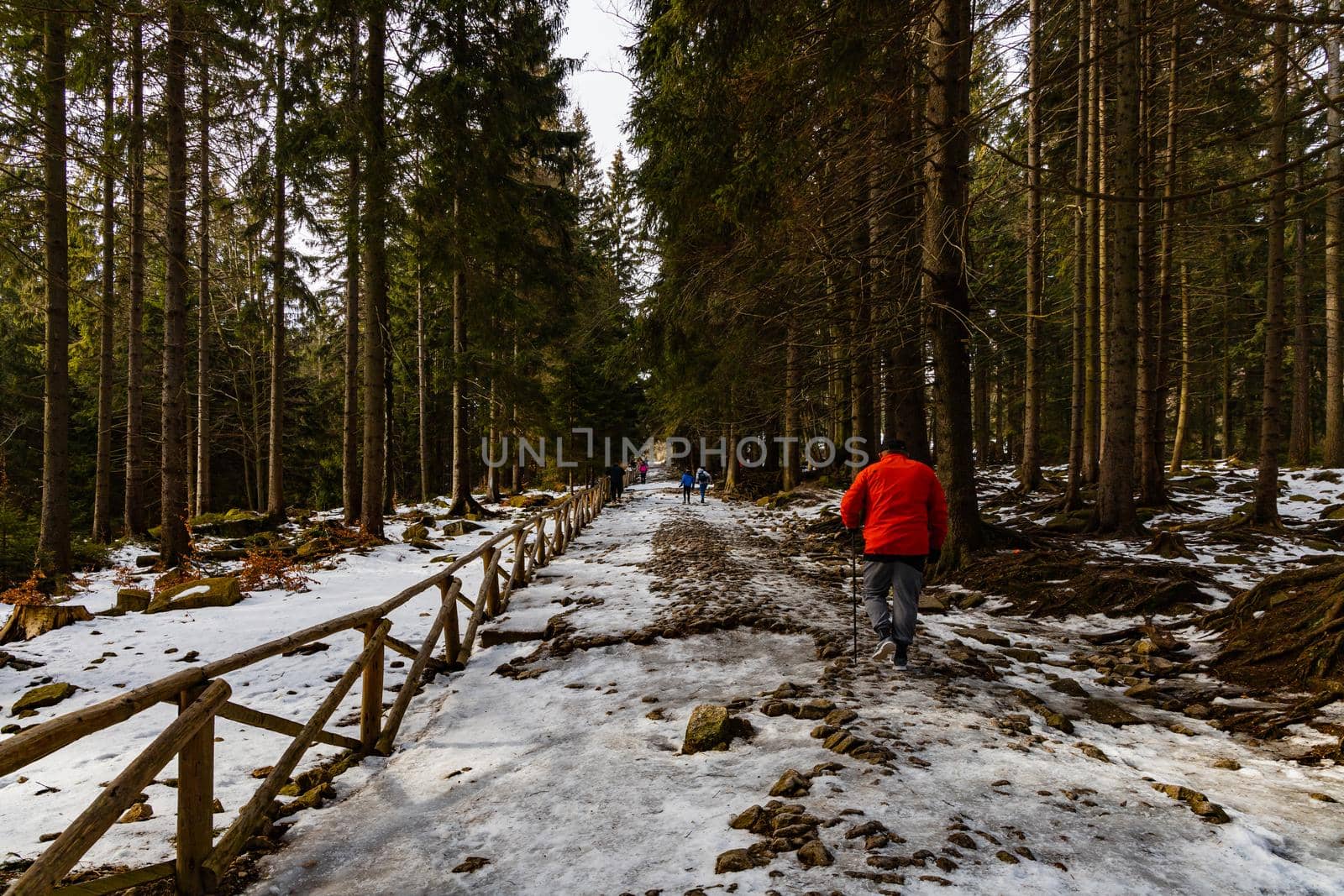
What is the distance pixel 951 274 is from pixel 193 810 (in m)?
8.51

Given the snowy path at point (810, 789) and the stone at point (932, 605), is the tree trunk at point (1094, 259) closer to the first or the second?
the stone at point (932, 605)

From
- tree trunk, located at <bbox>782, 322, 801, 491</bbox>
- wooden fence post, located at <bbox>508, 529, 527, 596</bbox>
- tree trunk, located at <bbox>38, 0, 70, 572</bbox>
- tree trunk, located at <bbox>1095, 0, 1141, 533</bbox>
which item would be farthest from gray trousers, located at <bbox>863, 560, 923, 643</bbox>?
tree trunk, located at <bbox>38, 0, 70, 572</bbox>

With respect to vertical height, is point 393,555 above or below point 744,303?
below

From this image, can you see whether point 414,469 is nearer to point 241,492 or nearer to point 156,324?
point 241,492

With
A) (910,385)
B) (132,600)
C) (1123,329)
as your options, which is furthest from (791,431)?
(132,600)

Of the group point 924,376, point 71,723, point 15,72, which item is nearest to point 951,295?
point 924,376

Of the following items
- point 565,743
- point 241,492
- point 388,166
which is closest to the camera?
point 565,743

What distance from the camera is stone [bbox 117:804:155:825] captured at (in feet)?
10.7

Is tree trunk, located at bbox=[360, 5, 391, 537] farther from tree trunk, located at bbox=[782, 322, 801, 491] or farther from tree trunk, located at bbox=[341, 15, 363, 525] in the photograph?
tree trunk, located at bbox=[782, 322, 801, 491]

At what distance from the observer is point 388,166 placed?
10.8 m

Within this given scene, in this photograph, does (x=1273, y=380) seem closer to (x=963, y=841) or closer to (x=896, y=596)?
(x=896, y=596)

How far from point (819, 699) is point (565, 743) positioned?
1780 mm

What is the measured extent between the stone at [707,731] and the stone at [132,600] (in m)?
7.62

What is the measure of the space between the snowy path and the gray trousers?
0.37 metres
